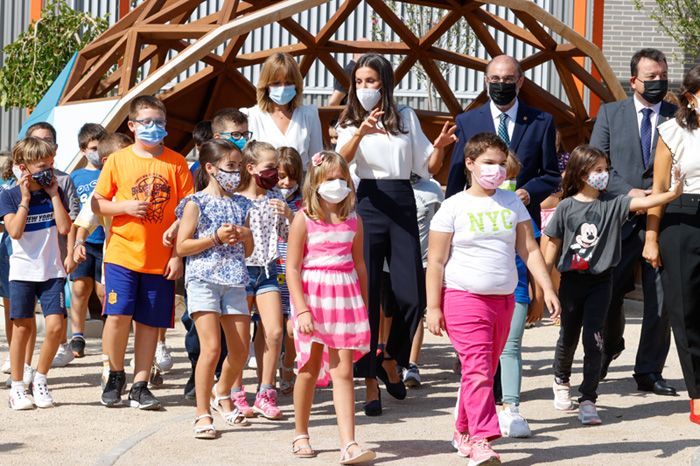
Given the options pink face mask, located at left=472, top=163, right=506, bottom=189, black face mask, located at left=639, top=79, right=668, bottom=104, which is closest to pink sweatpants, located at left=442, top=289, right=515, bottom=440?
pink face mask, located at left=472, top=163, right=506, bottom=189

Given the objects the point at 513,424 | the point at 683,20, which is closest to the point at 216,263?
the point at 513,424

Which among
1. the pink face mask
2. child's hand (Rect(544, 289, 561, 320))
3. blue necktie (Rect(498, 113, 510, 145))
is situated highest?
blue necktie (Rect(498, 113, 510, 145))

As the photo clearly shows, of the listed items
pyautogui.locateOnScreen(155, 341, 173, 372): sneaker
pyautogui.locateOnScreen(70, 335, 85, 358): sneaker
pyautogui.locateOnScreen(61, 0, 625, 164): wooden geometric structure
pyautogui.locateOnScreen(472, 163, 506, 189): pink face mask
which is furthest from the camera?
pyautogui.locateOnScreen(61, 0, 625, 164): wooden geometric structure

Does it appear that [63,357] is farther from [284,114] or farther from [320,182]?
[320,182]

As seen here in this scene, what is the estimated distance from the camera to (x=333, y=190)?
20.1 ft

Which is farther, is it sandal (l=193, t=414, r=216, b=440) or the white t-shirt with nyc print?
sandal (l=193, t=414, r=216, b=440)

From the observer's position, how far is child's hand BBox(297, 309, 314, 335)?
19.6 feet

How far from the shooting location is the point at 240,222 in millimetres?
6910

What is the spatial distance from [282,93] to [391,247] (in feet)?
4.23

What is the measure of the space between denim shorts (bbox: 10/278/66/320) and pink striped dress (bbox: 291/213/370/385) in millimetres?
2154

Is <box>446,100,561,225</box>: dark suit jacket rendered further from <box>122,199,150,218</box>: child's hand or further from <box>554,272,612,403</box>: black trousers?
<box>122,199,150,218</box>: child's hand

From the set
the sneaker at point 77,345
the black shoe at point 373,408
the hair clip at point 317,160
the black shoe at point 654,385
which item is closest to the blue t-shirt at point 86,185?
the sneaker at point 77,345

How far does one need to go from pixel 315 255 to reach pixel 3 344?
4.69 meters

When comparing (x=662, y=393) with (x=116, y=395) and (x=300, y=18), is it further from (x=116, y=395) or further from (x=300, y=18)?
(x=300, y=18)
